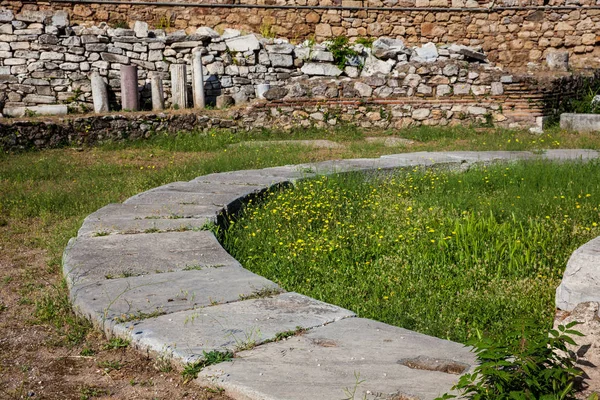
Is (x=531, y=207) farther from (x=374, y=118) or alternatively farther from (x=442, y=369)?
(x=374, y=118)

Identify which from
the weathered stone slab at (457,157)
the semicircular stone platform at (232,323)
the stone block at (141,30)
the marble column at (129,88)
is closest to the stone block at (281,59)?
the stone block at (141,30)

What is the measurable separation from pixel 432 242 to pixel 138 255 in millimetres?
1770

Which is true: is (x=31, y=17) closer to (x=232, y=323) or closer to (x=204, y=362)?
(x=232, y=323)

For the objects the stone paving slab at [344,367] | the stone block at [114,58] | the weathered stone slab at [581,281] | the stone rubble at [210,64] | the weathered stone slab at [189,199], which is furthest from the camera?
the stone block at [114,58]

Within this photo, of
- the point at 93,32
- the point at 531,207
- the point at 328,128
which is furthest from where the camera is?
the point at 93,32

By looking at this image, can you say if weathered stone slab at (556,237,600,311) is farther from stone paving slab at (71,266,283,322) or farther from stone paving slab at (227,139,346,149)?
stone paving slab at (227,139,346,149)

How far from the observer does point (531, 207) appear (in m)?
4.98

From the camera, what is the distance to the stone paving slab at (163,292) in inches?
115

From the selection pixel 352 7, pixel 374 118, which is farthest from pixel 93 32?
pixel 352 7

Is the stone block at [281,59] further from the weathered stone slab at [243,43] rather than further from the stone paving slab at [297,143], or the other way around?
the stone paving slab at [297,143]

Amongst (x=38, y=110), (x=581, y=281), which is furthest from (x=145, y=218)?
(x=38, y=110)

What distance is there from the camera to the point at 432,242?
4270 millimetres

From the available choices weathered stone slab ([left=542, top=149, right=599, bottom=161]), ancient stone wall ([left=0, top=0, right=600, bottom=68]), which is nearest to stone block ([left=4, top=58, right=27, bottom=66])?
ancient stone wall ([left=0, top=0, right=600, bottom=68])

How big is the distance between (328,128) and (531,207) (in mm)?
6272
